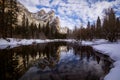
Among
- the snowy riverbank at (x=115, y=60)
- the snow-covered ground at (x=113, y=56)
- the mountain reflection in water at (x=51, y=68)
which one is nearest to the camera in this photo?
the snowy riverbank at (x=115, y=60)

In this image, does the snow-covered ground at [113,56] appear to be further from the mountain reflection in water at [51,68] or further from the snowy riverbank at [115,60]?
the mountain reflection in water at [51,68]

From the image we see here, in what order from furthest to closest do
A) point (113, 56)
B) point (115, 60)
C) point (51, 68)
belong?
point (113, 56)
point (115, 60)
point (51, 68)

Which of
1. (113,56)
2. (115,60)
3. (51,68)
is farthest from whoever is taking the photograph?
(113,56)

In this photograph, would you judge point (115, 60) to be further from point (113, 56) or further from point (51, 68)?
point (51, 68)

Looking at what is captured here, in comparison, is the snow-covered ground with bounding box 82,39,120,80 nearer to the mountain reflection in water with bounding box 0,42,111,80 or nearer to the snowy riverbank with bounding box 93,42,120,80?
the snowy riverbank with bounding box 93,42,120,80

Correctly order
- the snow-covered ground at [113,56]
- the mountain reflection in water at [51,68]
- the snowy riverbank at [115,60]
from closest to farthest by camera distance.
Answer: the snowy riverbank at [115,60]
the snow-covered ground at [113,56]
the mountain reflection in water at [51,68]

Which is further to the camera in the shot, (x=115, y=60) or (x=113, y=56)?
(x=113, y=56)

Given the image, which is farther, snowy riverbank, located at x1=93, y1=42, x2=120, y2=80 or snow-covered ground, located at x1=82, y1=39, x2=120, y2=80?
snow-covered ground, located at x1=82, y1=39, x2=120, y2=80

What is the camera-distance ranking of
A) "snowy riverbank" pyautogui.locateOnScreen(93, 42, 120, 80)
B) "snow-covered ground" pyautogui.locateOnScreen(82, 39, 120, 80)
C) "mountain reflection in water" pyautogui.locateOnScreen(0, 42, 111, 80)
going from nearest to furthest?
1. "snowy riverbank" pyautogui.locateOnScreen(93, 42, 120, 80)
2. "snow-covered ground" pyautogui.locateOnScreen(82, 39, 120, 80)
3. "mountain reflection in water" pyautogui.locateOnScreen(0, 42, 111, 80)

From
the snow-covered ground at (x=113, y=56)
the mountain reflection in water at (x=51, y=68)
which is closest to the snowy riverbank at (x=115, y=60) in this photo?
the snow-covered ground at (x=113, y=56)

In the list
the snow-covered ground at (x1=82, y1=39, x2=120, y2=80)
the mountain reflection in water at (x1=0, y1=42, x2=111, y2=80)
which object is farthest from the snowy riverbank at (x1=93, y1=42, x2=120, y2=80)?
the mountain reflection in water at (x1=0, y1=42, x2=111, y2=80)

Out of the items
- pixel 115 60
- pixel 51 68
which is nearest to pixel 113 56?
pixel 115 60

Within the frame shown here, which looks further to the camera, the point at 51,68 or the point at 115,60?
the point at 115,60

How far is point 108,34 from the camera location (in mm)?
50188
